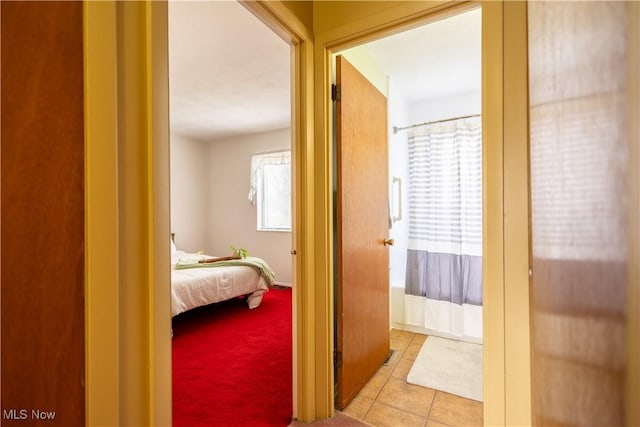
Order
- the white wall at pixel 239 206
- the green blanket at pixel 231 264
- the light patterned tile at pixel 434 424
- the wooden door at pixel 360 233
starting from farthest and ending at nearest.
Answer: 1. the white wall at pixel 239 206
2. the green blanket at pixel 231 264
3. the wooden door at pixel 360 233
4. the light patterned tile at pixel 434 424

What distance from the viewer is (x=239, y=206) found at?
5.19 m

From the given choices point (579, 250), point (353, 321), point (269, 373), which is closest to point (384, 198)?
point (353, 321)

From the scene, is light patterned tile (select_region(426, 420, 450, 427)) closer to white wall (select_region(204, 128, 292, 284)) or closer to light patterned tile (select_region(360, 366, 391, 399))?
light patterned tile (select_region(360, 366, 391, 399))

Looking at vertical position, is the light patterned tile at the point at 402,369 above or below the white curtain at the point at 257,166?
below

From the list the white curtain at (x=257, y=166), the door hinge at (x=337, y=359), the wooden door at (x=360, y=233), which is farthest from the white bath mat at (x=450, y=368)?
the white curtain at (x=257, y=166)

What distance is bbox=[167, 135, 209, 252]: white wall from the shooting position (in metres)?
5.00

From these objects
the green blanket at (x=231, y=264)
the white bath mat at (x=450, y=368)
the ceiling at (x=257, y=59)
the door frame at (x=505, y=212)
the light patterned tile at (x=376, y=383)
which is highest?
the ceiling at (x=257, y=59)

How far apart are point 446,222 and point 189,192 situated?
4352mm

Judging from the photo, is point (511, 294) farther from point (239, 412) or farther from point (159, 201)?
point (239, 412)

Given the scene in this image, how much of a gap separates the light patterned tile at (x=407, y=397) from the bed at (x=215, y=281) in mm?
1933

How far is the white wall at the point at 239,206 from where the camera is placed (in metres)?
4.79

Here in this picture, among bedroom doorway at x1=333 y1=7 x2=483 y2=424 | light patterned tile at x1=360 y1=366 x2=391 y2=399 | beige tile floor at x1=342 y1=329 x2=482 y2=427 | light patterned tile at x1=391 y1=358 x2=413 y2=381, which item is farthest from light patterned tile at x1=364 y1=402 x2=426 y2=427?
light patterned tile at x1=391 y1=358 x2=413 y2=381

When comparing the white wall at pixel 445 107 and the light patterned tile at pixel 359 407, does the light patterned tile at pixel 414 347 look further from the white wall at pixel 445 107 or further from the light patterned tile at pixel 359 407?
the white wall at pixel 445 107

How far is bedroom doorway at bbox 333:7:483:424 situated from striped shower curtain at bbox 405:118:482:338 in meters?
0.01
